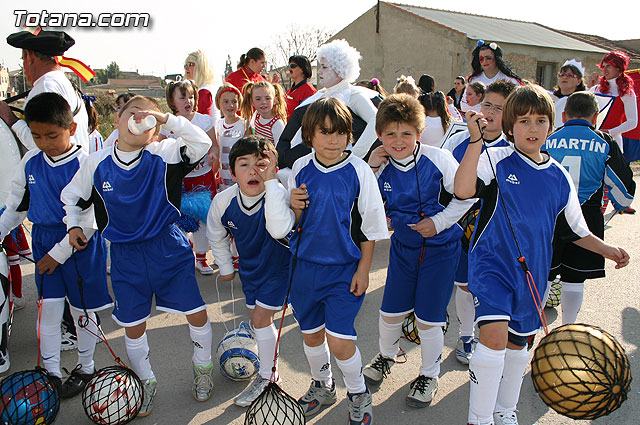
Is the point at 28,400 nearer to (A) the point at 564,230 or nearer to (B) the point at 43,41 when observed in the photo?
(B) the point at 43,41

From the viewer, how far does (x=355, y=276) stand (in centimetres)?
275

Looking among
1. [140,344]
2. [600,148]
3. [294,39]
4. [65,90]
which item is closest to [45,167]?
[65,90]

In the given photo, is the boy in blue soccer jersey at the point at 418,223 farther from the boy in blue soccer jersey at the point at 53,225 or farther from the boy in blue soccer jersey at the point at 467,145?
the boy in blue soccer jersey at the point at 53,225

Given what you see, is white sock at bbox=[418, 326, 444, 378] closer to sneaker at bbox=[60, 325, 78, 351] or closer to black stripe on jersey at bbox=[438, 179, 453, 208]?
black stripe on jersey at bbox=[438, 179, 453, 208]

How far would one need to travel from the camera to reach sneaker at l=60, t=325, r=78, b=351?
397cm

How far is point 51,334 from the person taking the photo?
3.29 meters

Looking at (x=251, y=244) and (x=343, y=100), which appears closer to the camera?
(x=251, y=244)

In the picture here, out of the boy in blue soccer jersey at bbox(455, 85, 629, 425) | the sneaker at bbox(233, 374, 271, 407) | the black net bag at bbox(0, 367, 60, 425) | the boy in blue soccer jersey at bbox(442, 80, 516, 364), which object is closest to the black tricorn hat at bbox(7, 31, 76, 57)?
the black net bag at bbox(0, 367, 60, 425)

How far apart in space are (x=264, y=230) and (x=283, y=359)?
1.21 m

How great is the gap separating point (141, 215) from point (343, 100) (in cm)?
178

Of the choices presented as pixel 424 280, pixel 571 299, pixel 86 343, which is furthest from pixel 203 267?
pixel 571 299

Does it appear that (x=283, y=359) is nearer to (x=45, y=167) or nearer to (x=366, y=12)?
(x=45, y=167)

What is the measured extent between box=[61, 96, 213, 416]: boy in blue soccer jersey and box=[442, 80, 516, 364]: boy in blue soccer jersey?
6.16 feet

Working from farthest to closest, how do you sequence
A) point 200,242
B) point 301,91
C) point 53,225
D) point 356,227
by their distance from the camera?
point 301,91, point 200,242, point 53,225, point 356,227
